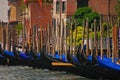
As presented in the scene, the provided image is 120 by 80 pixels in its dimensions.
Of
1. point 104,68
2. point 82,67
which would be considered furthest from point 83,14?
point 104,68

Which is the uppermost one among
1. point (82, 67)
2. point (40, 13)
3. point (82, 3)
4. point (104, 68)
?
point (82, 3)

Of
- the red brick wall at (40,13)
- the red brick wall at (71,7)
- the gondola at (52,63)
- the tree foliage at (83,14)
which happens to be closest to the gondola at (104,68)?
the gondola at (52,63)

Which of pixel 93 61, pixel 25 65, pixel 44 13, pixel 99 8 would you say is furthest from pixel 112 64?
pixel 44 13

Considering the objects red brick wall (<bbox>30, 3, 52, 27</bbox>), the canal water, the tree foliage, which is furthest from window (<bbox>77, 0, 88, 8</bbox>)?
the canal water

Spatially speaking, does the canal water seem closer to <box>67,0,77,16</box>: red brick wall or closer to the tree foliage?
the tree foliage

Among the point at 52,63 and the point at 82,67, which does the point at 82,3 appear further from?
the point at 82,67

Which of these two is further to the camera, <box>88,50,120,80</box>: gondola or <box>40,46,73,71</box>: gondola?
<box>40,46,73,71</box>: gondola

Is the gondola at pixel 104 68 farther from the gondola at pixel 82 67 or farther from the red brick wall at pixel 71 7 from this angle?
the red brick wall at pixel 71 7

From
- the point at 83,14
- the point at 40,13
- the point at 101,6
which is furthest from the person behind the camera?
the point at 40,13

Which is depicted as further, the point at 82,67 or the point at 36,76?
the point at 36,76

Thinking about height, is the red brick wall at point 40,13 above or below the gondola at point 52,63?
above

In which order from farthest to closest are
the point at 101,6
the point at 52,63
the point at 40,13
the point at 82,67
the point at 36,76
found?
the point at 40,13
the point at 101,6
the point at 52,63
the point at 36,76
the point at 82,67

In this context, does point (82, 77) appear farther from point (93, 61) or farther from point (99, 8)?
point (99, 8)

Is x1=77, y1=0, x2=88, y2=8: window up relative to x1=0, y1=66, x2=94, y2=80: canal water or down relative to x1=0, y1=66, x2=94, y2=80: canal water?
up
